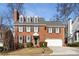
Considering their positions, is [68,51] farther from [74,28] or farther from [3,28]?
[3,28]

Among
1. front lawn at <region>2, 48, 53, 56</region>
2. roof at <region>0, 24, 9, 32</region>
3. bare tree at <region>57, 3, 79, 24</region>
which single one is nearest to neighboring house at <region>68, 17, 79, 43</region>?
bare tree at <region>57, 3, 79, 24</region>

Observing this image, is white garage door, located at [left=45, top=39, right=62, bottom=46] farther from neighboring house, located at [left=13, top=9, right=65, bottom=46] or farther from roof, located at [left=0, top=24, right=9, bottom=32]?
roof, located at [left=0, top=24, right=9, bottom=32]

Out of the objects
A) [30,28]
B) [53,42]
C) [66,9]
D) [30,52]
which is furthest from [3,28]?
[66,9]

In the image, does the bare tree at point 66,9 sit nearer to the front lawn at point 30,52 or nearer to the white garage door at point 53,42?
the white garage door at point 53,42

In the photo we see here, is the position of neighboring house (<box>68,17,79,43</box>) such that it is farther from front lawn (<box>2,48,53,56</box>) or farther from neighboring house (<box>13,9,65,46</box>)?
front lawn (<box>2,48,53,56</box>)

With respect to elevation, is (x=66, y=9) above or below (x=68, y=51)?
above

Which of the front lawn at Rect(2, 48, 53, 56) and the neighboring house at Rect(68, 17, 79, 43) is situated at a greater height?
the neighboring house at Rect(68, 17, 79, 43)

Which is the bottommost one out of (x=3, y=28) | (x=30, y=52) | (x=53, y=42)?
(x=30, y=52)

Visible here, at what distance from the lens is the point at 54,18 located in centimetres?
12538

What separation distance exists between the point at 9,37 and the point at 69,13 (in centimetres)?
99

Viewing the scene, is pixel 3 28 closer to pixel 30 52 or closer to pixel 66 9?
pixel 30 52

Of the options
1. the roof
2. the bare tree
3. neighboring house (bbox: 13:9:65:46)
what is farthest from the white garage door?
the roof

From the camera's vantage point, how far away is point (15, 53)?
12538cm

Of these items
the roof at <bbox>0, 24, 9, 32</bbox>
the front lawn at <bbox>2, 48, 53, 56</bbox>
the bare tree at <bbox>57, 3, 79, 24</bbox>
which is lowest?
the front lawn at <bbox>2, 48, 53, 56</bbox>
